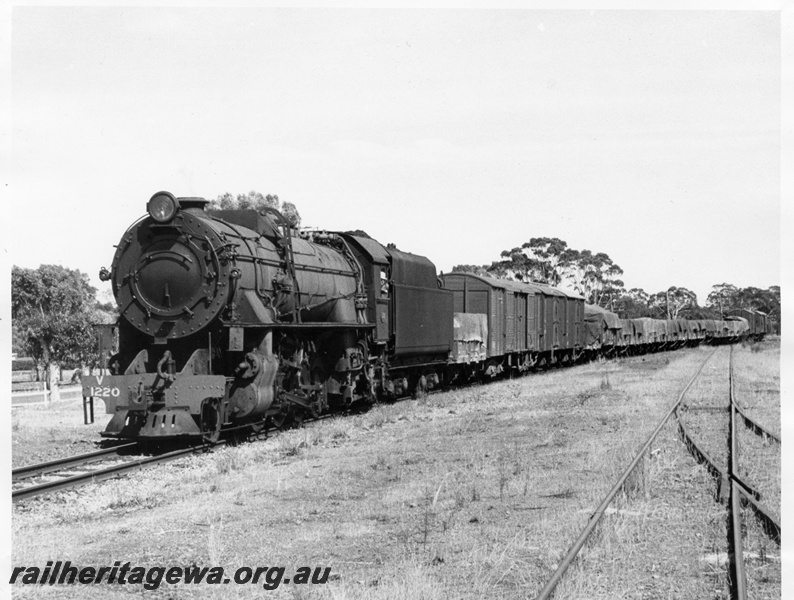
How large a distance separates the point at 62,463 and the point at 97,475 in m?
1.19

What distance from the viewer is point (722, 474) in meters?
9.90

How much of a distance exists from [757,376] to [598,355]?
18433mm

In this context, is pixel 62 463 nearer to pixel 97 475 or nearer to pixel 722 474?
pixel 97 475

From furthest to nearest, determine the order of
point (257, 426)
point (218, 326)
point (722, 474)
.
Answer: point (257, 426) → point (218, 326) → point (722, 474)

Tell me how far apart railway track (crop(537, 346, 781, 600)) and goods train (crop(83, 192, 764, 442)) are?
584 centimetres

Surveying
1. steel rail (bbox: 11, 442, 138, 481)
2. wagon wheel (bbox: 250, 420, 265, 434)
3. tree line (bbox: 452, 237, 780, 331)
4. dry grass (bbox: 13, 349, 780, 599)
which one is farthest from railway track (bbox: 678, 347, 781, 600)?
tree line (bbox: 452, 237, 780, 331)

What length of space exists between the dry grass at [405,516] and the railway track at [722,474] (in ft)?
0.56

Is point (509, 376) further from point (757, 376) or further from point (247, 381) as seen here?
point (247, 381)

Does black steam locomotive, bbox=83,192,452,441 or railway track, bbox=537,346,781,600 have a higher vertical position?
black steam locomotive, bbox=83,192,452,441

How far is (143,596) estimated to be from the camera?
618cm

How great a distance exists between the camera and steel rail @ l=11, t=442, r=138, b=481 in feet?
35.0

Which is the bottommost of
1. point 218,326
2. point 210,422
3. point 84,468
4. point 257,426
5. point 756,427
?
point 84,468

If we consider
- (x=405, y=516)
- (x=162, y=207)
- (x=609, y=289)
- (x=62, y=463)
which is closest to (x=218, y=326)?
(x=162, y=207)

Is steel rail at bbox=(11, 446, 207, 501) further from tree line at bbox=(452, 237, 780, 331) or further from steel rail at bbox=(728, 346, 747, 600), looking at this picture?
tree line at bbox=(452, 237, 780, 331)
